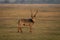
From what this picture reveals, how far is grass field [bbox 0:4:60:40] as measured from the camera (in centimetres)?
103

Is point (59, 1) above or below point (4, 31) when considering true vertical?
above

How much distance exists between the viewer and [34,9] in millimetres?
1074

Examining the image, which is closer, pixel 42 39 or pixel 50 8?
pixel 42 39

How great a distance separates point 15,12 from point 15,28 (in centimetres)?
14

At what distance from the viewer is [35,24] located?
1.07m

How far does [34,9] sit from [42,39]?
0.26m

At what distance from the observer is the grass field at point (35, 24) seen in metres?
1.03

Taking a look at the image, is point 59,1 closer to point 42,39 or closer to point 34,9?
point 34,9

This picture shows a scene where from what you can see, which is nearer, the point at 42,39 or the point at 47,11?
the point at 42,39

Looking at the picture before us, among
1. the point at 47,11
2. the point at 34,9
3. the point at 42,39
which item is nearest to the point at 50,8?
the point at 47,11

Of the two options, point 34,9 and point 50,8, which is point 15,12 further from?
point 50,8

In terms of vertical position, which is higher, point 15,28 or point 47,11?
point 47,11

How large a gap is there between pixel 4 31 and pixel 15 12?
19 centimetres

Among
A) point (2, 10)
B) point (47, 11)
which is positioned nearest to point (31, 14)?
point (47, 11)
